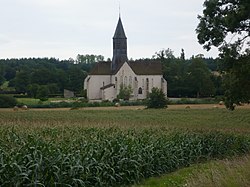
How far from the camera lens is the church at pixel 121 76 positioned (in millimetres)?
103875

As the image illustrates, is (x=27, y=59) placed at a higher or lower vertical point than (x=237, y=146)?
higher

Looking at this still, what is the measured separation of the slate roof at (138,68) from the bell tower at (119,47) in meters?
1.29

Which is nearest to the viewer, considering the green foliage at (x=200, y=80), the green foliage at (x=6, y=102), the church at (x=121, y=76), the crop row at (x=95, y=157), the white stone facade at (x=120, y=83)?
the crop row at (x=95, y=157)

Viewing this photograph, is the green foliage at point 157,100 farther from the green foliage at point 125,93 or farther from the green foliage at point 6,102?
the green foliage at point 125,93

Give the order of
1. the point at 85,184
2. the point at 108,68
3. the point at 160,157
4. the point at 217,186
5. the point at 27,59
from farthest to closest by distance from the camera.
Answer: the point at 27,59 → the point at 108,68 → the point at 160,157 → the point at 85,184 → the point at 217,186

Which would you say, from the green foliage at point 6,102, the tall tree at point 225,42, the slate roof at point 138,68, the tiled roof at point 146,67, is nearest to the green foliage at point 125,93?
the slate roof at point 138,68

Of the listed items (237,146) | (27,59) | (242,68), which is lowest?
(237,146)

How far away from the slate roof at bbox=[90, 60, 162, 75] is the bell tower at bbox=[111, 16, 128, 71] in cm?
129

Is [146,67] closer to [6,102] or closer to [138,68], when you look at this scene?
[138,68]

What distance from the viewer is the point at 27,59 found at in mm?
163875

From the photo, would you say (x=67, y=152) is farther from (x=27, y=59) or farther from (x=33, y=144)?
(x=27, y=59)

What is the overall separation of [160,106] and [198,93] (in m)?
32.5

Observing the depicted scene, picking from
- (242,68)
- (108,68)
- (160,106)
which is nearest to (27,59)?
(108,68)

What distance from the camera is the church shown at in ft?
341
